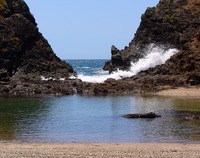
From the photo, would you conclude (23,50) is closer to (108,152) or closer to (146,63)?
(146,63)

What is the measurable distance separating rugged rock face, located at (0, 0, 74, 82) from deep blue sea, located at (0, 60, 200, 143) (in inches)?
791

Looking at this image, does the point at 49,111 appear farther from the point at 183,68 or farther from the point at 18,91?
the point at 183,68

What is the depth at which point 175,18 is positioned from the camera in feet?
262

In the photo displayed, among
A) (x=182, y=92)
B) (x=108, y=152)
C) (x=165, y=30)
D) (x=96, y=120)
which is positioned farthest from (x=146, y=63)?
(x=108, y=152)

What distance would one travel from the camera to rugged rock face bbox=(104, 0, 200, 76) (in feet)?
250

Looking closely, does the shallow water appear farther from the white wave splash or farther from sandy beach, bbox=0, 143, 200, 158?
the white wave splash

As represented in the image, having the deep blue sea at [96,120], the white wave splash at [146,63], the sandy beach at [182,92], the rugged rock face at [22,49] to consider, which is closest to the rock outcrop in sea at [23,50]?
the rugged rock face at [22,49]

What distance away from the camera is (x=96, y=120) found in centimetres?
3656

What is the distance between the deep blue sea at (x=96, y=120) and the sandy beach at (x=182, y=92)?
3.87 m

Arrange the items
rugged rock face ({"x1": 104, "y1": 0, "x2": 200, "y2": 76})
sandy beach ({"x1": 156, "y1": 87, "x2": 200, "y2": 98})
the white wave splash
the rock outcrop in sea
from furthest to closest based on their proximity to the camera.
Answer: the white wave splash, rugged rock face ({"x1": 104, "y1": 0, "x2": 200, "y2": 76}), the rock outcrop in sea, sandy beach ({"x1": 156, "y1": 87, "x2": 200, "y2": 98})

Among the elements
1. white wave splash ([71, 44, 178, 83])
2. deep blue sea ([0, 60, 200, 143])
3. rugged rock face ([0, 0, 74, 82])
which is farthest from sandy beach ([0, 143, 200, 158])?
white wave splash ([71, 44, 178, 83])

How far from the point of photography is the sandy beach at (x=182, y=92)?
57709 millimetres

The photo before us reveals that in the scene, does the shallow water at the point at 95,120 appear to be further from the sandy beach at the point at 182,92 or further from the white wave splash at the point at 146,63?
the white wave splash at the point at 146,63

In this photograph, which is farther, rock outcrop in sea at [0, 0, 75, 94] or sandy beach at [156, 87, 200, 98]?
rock outcrop in sea at [0, 0, 75, 94]
